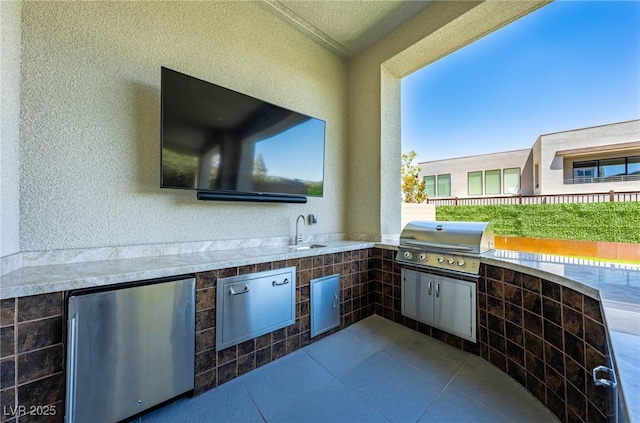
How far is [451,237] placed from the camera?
215 cm

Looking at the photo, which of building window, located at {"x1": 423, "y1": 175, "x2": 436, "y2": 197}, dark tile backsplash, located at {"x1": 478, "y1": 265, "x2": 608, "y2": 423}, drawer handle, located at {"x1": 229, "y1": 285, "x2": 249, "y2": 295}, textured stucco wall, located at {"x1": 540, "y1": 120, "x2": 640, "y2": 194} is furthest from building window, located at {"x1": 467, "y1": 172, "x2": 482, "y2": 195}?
drawer handle, located at {"x1": 229, "y1": 285, "x2": 249, "y2": 295}

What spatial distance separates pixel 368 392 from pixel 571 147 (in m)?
6.73

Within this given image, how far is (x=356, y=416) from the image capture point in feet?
4.58

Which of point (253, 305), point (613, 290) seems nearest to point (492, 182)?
point (613, 290)

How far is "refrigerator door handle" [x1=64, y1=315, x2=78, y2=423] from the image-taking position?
113 centimetres

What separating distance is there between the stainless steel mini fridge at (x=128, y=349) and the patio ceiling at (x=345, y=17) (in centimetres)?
282

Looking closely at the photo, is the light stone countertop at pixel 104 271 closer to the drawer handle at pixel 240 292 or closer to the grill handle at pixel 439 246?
the drawer handle at pixel 240 292

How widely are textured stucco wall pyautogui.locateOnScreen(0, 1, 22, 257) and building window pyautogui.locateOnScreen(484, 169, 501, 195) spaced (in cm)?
815

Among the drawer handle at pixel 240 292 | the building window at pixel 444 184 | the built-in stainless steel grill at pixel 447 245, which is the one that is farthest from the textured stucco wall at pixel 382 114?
the building window at pixel 444 184

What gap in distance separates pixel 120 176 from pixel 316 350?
2133mm

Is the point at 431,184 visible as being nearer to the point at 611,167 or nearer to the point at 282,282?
the point at 611,167

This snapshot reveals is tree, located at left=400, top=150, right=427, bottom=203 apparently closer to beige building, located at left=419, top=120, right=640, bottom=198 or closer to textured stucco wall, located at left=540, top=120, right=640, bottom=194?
beige building, located at left=419, top=120, right=640, bottom=198

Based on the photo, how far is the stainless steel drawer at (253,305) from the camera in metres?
1.65

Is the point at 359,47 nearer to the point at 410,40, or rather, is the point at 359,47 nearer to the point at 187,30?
the point at 410,40
